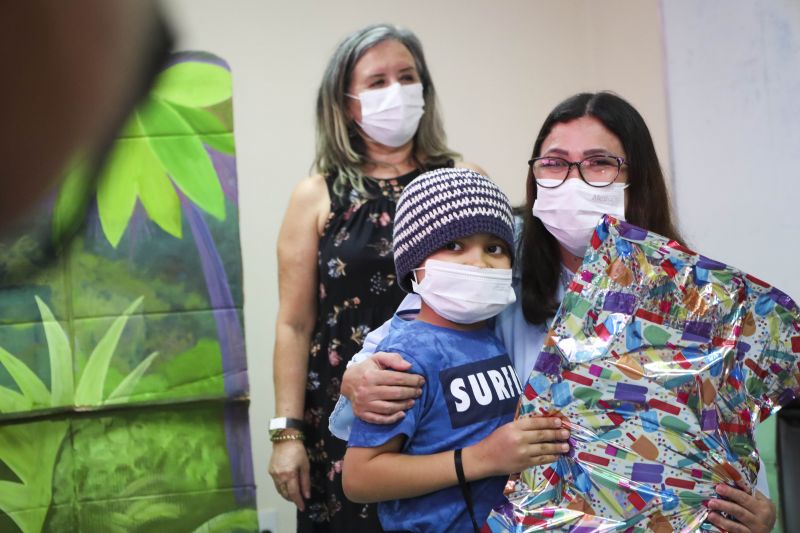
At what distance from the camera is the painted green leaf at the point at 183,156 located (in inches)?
97.3

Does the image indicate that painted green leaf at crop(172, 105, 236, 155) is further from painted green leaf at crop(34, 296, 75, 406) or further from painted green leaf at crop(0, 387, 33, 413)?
painted green leaf at crop(0, 387, 33, 413)

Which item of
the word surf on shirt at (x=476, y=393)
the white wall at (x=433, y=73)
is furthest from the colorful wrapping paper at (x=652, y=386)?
the white wall at (x=433, y=73)

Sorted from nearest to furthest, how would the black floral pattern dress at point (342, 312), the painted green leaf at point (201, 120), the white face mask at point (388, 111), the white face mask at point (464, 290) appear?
the white face mask at point (464, 290) < the black floral pattern dress at point (342, 312) < the white face mask at point (388, 111) < the painted green leaf at point (201, 120)

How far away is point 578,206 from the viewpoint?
4.33 ft

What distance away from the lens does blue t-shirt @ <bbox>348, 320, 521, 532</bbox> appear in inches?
46.6

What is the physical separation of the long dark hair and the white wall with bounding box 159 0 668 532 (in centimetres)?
113

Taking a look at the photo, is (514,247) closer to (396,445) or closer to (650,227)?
(650,227)

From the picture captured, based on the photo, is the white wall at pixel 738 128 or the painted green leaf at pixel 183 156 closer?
the white wall at pixel 738 128

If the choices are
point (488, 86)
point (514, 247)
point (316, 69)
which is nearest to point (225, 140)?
point (316, 69)

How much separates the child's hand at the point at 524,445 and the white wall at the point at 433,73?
1497 millimetres

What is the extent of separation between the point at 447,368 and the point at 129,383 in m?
1.47

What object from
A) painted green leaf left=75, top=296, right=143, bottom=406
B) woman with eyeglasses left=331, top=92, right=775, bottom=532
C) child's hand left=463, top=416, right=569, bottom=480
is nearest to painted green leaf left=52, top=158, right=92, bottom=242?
painted green leaf left=75, top=296, right=143, bottom=406

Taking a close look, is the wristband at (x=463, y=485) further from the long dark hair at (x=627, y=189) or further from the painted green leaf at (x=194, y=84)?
the painted green leaf at (x=194, y=84)

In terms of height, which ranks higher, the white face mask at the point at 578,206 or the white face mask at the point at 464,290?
the white face mask at the point at 578,206
